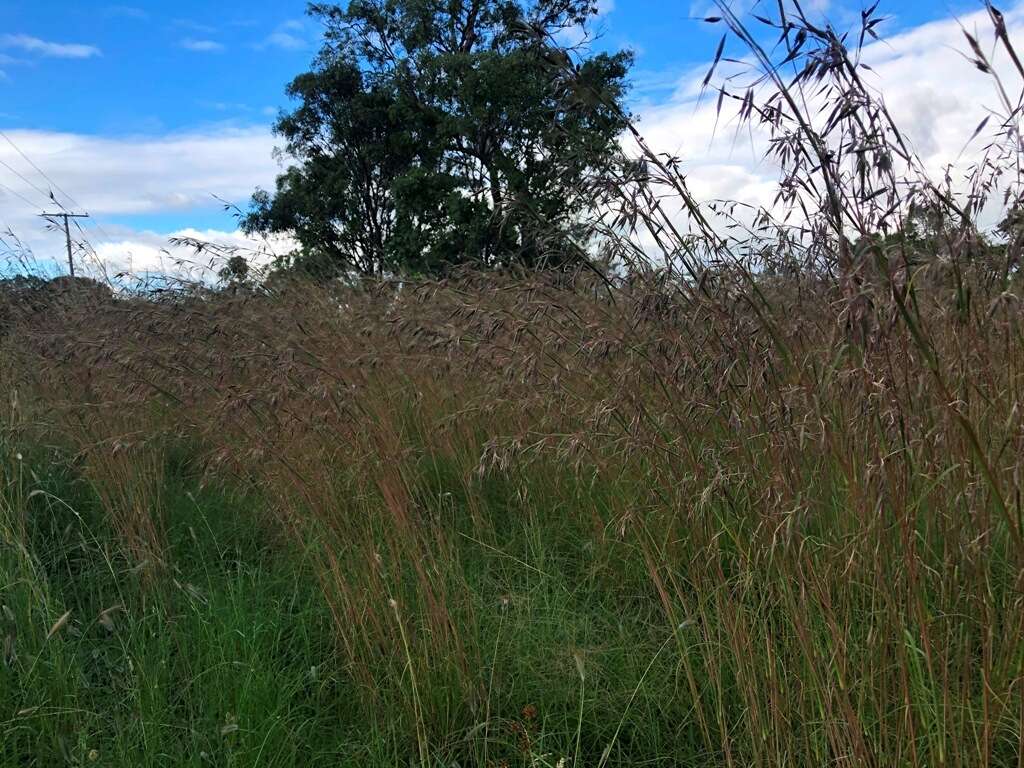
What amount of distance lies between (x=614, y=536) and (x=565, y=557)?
0.25 m

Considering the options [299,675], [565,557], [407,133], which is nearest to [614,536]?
[565,557]

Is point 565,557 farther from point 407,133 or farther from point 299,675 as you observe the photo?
point 407,133

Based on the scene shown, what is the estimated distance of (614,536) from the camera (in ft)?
8.77

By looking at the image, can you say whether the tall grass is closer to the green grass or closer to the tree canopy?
the green grass

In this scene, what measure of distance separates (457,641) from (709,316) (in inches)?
42.6

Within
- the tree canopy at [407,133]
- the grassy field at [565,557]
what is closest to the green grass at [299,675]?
the grassy field at [565,557]

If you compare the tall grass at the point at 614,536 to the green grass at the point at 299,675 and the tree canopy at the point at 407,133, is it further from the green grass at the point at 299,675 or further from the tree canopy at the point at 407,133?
the tree canopy at the point at 407,133

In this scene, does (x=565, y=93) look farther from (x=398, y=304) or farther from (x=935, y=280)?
(x=398, y=304)

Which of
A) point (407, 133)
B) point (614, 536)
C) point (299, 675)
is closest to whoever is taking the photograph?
point (299, 675)

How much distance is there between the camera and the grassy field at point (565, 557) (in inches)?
62.7

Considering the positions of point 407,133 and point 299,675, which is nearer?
point 299,675

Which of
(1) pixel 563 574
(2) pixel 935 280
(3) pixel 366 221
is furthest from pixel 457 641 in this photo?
(3) pixel 366 221

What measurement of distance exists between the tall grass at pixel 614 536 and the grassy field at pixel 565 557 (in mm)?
16

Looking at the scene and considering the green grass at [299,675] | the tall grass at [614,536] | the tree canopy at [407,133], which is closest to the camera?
the tall grass at [614,536]
